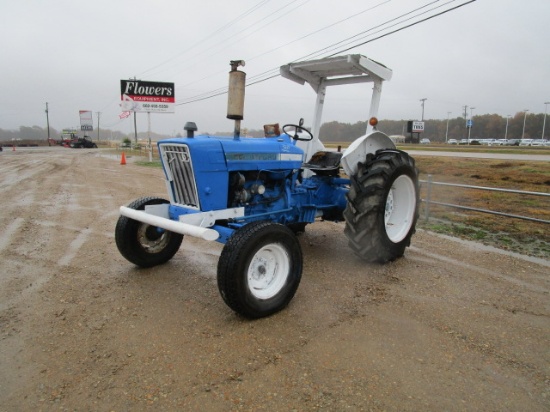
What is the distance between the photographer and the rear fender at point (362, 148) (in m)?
4.47

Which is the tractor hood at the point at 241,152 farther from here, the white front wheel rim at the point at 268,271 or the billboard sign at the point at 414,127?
the billboard sign at the point at 414,127

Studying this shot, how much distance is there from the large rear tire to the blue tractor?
1cm

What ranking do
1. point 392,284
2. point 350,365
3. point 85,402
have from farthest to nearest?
point 392,284, point 350,365, point 85,402

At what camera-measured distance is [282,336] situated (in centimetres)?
293

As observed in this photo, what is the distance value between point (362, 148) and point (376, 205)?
81 centimetres

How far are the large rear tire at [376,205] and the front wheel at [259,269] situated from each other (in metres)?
1.06

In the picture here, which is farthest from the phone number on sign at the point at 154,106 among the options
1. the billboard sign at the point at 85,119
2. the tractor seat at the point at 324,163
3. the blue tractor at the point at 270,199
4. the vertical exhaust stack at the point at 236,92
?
the billboard sign at the point at 85,119

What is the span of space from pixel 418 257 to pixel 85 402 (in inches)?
161

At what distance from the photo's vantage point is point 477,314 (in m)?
3.35

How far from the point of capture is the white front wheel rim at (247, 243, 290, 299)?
330 centimetres

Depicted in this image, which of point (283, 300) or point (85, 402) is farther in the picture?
point (283, 300)

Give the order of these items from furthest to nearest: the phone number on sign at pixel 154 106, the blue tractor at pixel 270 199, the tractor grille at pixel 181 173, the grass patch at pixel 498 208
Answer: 1. the phone number on sign at pixel 154 106
2. the grass patch at pixel 498 208
3. the tractor grille at pixel 181 173
4. the blue tractor at pixel 270 199

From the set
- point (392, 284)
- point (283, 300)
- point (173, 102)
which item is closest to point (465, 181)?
point (392, 284)

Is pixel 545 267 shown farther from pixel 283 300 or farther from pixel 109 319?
pixel 109 319
